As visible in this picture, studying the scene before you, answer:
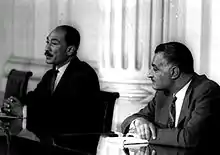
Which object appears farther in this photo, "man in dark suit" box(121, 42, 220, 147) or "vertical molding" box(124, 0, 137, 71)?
"vertical molding" box(124, 0, 137, 71)

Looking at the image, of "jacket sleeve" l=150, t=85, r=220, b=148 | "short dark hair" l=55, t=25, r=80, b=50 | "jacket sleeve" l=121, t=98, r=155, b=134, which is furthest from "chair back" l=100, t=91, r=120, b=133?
"short dark hair" l=55, t=25, r=80, b=50

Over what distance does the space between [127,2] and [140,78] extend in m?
0.59

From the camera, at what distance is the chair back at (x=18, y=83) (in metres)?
4.23

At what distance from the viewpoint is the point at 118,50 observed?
4535 mm

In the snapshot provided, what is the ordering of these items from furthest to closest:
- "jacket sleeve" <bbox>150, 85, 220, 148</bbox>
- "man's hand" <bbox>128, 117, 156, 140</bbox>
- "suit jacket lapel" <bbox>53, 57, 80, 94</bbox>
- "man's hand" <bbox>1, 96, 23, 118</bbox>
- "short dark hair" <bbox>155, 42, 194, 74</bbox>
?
"suit jacket lapel" <bbox>53, 57, 80, 94</bbox>
"man's hand" <bbox>1, 96, 23, 118</bbox>
"short dark hair" <bbox>155, 42, 194, 74</bbox>
"man's hand" <bbox>128, 117, 156, 140</bbox>
"jacket sleeve" <bbox>150, 85, 220, 148</bbox>

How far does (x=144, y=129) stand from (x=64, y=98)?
105 cm

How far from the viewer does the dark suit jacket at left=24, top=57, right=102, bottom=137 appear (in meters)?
3.28

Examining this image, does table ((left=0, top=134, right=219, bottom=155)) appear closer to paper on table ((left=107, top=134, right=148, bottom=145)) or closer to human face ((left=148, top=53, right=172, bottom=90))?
paper on table ((left=107, top=134, right=148, bottom=145))

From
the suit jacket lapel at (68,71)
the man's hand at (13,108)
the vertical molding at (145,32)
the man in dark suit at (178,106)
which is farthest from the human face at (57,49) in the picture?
the man in dark suit at (178,106)

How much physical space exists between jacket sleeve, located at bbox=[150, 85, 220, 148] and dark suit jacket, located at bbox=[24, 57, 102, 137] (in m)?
0.63

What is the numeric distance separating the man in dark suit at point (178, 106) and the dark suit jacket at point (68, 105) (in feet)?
1.15

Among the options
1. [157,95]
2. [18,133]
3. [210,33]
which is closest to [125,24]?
[210,33]

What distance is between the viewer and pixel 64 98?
372cm

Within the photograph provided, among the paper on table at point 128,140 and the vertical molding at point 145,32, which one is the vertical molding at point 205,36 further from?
the paper on table at point 128,140
